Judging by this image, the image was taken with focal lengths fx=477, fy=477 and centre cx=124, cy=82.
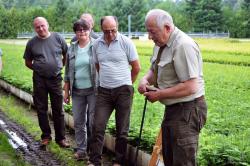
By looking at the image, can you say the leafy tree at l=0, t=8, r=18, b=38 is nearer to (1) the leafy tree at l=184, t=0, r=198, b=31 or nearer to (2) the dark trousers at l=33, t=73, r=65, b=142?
(1) the leafy tree at l=184, t=0, r=198, b=31

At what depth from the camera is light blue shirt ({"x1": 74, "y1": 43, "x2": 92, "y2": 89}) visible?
21.6 ft

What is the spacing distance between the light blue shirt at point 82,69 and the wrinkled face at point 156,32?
271 cm

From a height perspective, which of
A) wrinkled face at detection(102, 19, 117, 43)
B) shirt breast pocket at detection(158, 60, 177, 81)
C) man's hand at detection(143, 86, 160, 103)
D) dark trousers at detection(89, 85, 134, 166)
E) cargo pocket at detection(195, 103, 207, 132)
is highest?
wrinkled face at detection(102, 19, 117, 43)

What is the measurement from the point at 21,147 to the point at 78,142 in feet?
4.39

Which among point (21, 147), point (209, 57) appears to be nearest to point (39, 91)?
point (21, 147)

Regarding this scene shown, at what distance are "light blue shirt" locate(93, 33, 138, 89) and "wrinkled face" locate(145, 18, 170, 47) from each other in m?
2.03

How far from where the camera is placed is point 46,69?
24.1ft

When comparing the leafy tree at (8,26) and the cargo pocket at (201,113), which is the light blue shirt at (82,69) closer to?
the cargo pocket at (201,113)

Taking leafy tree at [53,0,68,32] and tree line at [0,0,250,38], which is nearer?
tree line at [0,0,250,38]

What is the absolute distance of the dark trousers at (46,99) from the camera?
7488mm

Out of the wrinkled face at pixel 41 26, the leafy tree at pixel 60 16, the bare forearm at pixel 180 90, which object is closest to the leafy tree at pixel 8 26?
the leafy tree at pixel 60 16

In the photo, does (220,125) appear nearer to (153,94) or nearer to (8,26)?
(153,94)

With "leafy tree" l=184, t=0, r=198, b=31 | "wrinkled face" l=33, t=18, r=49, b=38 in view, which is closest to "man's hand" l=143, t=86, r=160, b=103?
"wrinkled face" l=33, t=18, r=49, b=38

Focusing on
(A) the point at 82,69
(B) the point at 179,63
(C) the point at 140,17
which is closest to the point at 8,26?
(C) the point at 140,17
